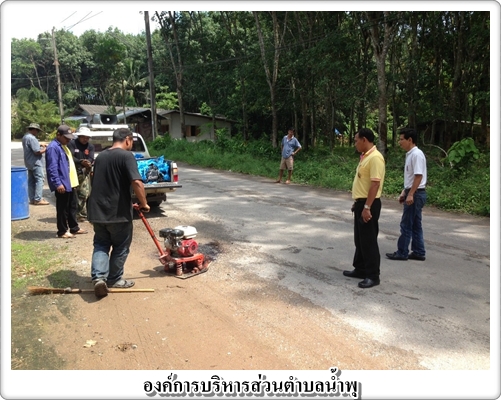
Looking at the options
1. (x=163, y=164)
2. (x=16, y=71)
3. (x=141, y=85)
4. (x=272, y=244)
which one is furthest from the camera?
(x=16, y=71)

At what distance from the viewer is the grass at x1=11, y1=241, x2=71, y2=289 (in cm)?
527

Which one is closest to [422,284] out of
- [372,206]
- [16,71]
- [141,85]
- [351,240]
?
[372,206]

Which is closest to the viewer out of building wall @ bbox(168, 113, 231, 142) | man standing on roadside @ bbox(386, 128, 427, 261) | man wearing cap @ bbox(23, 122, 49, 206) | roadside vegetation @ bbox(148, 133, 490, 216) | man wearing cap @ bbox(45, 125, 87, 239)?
man standing on roadside @ bbox(386, 128, 427, 261)

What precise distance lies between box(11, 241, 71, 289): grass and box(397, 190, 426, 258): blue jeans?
15.0ft

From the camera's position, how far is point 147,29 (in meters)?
24.9

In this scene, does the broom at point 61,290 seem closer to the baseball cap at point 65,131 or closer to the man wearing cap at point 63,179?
the man wearing cap at point 63,179

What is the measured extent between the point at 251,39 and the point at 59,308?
28376mm

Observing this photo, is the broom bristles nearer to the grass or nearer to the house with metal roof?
the grass

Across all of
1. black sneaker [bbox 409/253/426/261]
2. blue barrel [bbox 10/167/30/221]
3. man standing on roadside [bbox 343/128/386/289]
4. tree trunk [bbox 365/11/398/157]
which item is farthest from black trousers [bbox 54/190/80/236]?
tree trunk [bbox 365/11/398/157]

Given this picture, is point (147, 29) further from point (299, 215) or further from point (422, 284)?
point (422, 284)

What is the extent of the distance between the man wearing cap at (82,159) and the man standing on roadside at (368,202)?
5.12 meters

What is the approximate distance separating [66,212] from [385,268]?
5.22 metres

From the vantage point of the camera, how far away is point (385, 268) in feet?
18.8

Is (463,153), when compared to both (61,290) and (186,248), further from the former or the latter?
(61,290)
